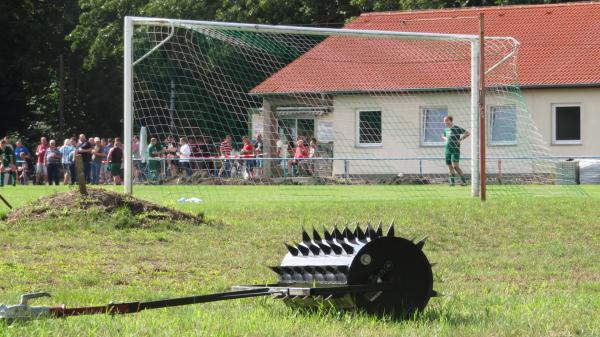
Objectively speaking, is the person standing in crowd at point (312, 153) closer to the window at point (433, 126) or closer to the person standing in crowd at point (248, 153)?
the person standing in crowd at point (248, 153)

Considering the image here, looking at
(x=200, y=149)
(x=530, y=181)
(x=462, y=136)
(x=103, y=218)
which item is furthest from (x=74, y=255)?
(x=530, y=181)

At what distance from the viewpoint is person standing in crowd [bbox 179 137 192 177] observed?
26781 millimetres

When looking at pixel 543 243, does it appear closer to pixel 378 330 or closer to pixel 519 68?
pixel 378 330

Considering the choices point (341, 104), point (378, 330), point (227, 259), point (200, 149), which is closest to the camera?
point (378, 330)

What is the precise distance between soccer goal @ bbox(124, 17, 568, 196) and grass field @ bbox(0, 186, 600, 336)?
4.37 m

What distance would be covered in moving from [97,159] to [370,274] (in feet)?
112

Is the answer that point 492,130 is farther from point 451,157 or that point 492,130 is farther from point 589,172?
point 451,157

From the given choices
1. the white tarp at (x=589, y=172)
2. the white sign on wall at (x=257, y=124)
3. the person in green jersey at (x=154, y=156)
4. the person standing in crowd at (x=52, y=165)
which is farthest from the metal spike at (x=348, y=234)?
the person standing in crowd at (x=52, y=165)

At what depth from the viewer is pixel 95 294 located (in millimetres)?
8875

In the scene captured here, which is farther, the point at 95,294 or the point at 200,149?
the point at 200,149

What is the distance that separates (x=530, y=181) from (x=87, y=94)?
36.1 metres

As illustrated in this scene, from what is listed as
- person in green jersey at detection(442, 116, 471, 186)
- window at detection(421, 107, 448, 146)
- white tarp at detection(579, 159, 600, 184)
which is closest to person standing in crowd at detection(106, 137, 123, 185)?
window at detection(421, 107, 448, 146)

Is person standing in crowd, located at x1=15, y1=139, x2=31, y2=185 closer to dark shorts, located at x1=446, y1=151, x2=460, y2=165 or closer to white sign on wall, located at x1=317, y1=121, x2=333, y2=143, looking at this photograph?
white sign on wall, located at x1=317, y1=121, x2=333, y2=143

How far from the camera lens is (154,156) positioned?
93.2 feet
